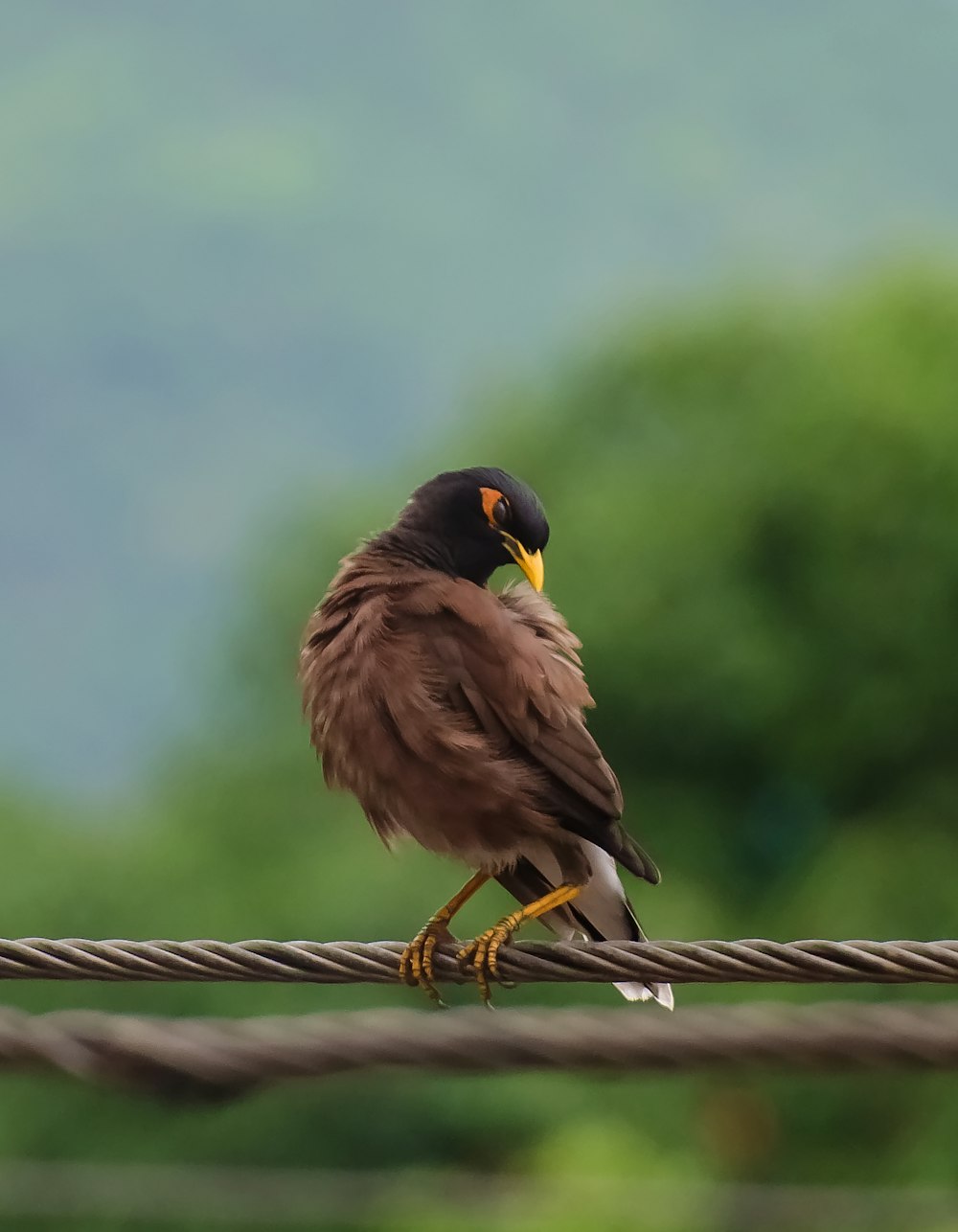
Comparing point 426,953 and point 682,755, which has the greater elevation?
point 682,755

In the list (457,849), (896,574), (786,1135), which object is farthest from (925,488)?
(457,849)

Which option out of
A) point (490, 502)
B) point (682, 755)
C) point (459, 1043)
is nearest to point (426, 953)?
point (490, 502)

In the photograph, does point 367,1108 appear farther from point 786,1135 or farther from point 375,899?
point 786,1135

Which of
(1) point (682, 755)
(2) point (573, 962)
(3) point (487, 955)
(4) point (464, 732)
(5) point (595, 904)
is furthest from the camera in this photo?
(1) point (682, 755)

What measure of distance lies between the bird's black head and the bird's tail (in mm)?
654

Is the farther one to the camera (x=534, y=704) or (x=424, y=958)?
(x=534, y=704)

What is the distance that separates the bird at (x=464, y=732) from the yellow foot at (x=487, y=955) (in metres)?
0.01

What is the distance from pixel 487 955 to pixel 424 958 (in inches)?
9.5

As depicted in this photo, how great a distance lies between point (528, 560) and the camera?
383cm

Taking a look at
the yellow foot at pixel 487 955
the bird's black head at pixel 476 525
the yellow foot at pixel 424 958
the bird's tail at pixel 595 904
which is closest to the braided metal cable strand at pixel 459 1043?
the yellow foot at pixel 487 955

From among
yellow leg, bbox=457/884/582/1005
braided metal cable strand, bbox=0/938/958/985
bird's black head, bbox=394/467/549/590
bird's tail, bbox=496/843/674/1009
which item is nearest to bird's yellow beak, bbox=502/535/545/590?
bird's black head, bbox=394/467/549/590

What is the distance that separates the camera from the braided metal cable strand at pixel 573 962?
7.91 feet

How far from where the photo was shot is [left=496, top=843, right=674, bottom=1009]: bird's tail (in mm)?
3744

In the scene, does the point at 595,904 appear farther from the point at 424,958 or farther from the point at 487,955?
the point at 487,955
